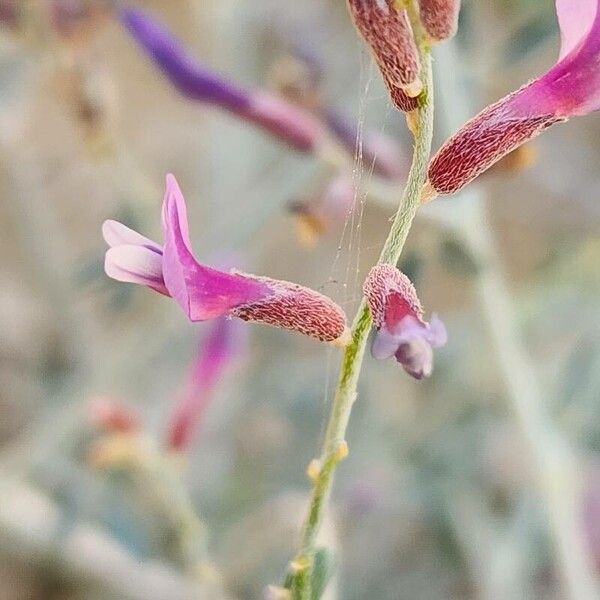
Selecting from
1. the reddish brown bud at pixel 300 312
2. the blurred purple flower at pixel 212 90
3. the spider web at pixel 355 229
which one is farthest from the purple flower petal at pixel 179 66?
the reddish brown bud at pixel 300 312

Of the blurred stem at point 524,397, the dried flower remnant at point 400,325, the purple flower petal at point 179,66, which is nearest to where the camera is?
the dried flower remnant at point 400,325

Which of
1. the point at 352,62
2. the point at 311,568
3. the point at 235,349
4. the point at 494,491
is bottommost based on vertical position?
the point at 311,568

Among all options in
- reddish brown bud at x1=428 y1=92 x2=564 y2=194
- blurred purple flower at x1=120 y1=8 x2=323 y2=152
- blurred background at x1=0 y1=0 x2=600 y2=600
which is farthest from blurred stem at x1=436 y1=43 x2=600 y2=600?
reddish brown bud at x1=428 y1=92 x2=564 y2=194

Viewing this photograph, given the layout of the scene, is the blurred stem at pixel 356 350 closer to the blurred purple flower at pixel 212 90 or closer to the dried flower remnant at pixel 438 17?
the dried flower remnant at pixel 438 17

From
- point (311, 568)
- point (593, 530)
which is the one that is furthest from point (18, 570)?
point (311, 568)

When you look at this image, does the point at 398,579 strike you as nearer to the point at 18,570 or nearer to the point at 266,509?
the point at 266,509
